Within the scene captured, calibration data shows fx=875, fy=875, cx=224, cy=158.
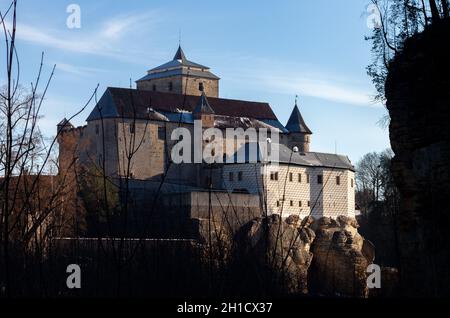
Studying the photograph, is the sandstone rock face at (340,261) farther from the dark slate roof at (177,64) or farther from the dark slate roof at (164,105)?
the dark slate roof at (177,64)

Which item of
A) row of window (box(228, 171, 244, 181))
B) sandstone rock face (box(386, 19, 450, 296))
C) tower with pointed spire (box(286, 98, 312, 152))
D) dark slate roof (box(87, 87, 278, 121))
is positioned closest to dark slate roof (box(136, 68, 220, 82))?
dark slate roof (box(87, 87, 278, 121))

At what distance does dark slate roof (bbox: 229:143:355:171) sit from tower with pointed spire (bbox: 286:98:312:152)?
587cm

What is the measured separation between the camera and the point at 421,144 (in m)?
11.2

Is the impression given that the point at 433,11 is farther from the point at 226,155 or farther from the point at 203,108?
the point at 203,108

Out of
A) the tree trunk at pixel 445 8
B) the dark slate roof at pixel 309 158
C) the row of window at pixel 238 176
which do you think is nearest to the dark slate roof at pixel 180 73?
the dark slate roof at pixel 309 158

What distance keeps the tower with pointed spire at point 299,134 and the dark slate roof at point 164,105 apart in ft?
5.79

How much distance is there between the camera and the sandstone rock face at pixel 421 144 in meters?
10.5

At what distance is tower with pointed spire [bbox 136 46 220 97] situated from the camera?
72312 millimetres

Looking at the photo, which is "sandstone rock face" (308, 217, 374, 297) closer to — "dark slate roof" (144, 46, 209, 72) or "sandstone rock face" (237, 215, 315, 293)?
"sandstone rock face" (237, 215, 315, 293)

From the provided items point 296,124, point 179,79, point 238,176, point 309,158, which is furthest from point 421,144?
point 179,79

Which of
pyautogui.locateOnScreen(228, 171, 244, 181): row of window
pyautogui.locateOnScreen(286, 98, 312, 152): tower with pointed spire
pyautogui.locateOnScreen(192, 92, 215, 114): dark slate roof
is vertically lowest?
pyautogui.locateOnScreen(228, 171, 244, 181): row of window
